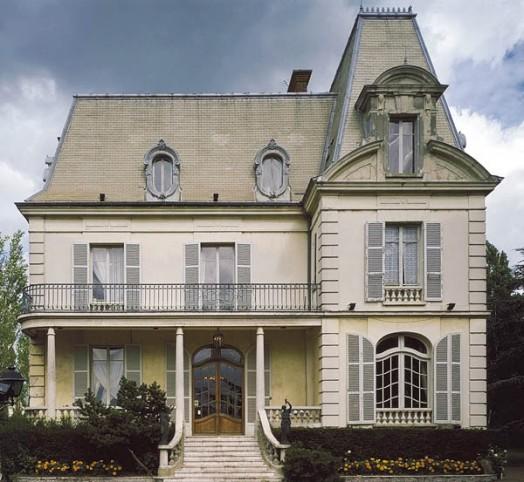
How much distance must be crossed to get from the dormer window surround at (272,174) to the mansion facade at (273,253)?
62mm

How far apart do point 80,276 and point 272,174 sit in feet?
21.6

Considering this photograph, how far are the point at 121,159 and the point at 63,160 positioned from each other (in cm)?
182

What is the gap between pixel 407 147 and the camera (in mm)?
24172

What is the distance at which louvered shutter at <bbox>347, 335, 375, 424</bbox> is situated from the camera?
23078 millimetres

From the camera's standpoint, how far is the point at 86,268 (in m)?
25.4

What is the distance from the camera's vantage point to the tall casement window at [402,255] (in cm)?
2392

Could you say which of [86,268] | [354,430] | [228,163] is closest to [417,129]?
[228,163]

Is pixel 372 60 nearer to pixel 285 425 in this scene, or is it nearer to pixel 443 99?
pixel 443 99

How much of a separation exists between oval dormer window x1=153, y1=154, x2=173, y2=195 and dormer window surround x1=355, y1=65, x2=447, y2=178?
242 inches

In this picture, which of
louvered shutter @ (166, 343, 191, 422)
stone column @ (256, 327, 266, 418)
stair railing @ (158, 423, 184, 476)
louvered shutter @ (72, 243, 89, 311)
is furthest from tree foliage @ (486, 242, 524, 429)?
louvered shutter @ (72, 243, 89, 311)

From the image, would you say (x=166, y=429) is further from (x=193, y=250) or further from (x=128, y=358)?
(x=193, y=250)

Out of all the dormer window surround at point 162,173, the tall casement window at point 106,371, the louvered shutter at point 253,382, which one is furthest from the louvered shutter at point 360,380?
the dormer window surround at point 162,173

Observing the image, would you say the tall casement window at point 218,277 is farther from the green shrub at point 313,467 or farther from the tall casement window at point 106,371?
the green shrub at point 313,467

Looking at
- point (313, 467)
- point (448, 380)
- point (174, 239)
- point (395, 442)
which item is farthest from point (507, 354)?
point (174, 239)
